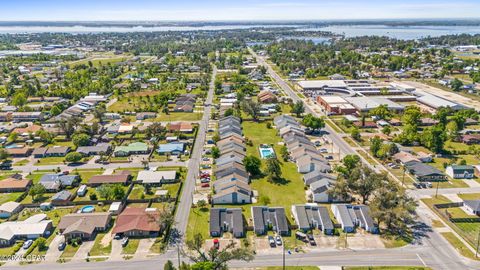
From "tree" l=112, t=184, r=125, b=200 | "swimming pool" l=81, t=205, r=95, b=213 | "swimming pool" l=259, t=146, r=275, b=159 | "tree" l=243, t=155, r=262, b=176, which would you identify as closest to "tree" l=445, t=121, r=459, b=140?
"swimming pool" l=259, t=146, r=275, b=159

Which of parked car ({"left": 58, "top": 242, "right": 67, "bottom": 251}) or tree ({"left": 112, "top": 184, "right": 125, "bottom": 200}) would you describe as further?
tree ({"left": 112, "top": 184, "right": 125, "bottom": 200})

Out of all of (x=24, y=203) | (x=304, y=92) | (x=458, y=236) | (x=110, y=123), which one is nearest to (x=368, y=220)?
(x=458, y=236)

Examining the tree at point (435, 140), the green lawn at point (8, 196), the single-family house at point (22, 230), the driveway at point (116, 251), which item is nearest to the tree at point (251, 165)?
the driveway at point (116, 251)

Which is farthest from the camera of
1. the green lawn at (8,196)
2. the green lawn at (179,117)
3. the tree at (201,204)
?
the green lawn at (179,117)

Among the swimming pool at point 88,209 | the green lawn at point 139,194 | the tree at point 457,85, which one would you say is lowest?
the green lawn at point 139,194

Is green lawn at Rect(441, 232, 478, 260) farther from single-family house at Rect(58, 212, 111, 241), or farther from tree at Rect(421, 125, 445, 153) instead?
single-family house at Rect(58, 212, 111, 241)

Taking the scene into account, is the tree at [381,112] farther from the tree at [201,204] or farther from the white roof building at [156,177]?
the tree at [201,204]
